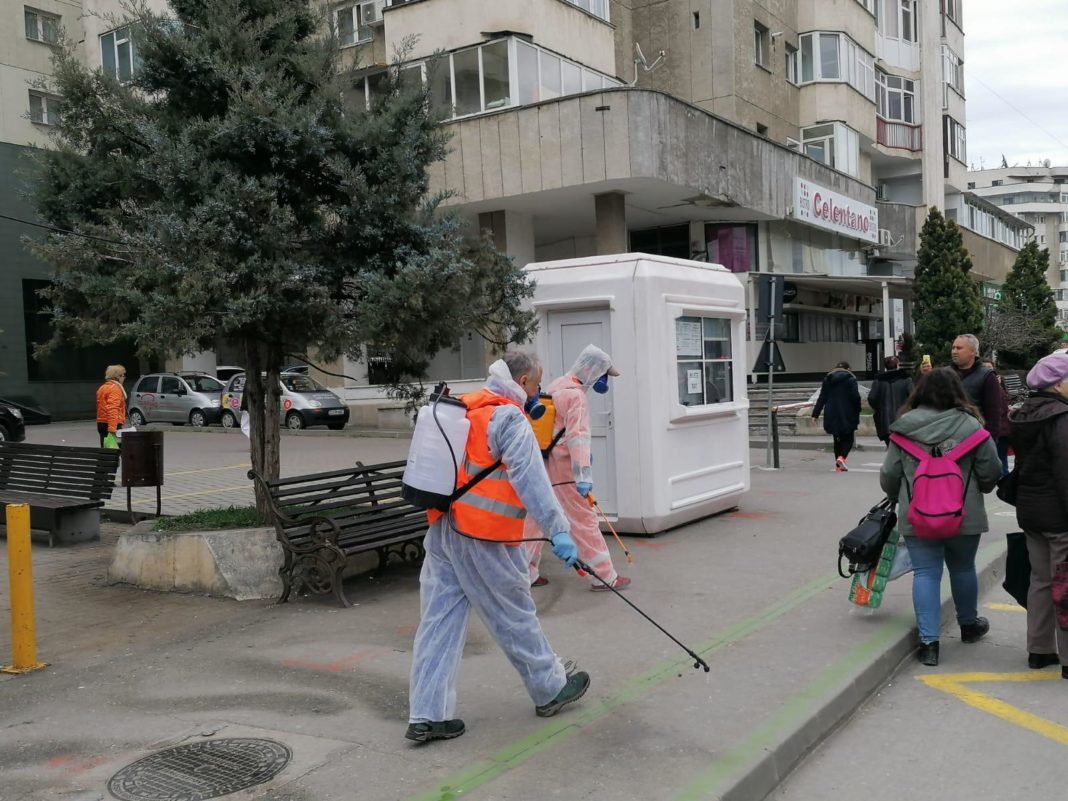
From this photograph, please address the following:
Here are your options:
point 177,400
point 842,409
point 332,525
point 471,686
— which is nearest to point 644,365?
point 332,525

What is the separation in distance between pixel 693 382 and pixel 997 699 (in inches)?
190

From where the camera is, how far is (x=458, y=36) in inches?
843

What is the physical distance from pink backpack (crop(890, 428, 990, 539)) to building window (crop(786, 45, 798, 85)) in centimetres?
2723

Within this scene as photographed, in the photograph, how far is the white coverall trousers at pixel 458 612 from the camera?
430cm

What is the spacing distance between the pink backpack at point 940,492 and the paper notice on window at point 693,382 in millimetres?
3984

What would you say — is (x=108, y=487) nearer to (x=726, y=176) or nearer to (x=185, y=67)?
(x=185, y=67)

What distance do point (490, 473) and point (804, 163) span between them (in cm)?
2518

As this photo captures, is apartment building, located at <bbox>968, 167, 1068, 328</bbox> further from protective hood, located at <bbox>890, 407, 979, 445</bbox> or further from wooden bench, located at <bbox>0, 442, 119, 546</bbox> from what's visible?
protective hood, located at <bbox>890, 407, 979, 445</bbox>

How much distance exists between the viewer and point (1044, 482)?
516cm

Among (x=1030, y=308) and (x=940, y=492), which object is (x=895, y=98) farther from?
(x=940, y=492)

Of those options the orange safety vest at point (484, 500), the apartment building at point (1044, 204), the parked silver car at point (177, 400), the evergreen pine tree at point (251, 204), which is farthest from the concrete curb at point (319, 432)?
the apartment building at point (1044, 204)

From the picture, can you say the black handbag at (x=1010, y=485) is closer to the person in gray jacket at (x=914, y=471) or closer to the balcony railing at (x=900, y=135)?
the person in gray jacket at (x=914, y=471)

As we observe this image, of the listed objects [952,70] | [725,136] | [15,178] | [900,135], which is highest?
[952,70]

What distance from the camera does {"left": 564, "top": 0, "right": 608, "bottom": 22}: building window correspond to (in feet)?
74.2
